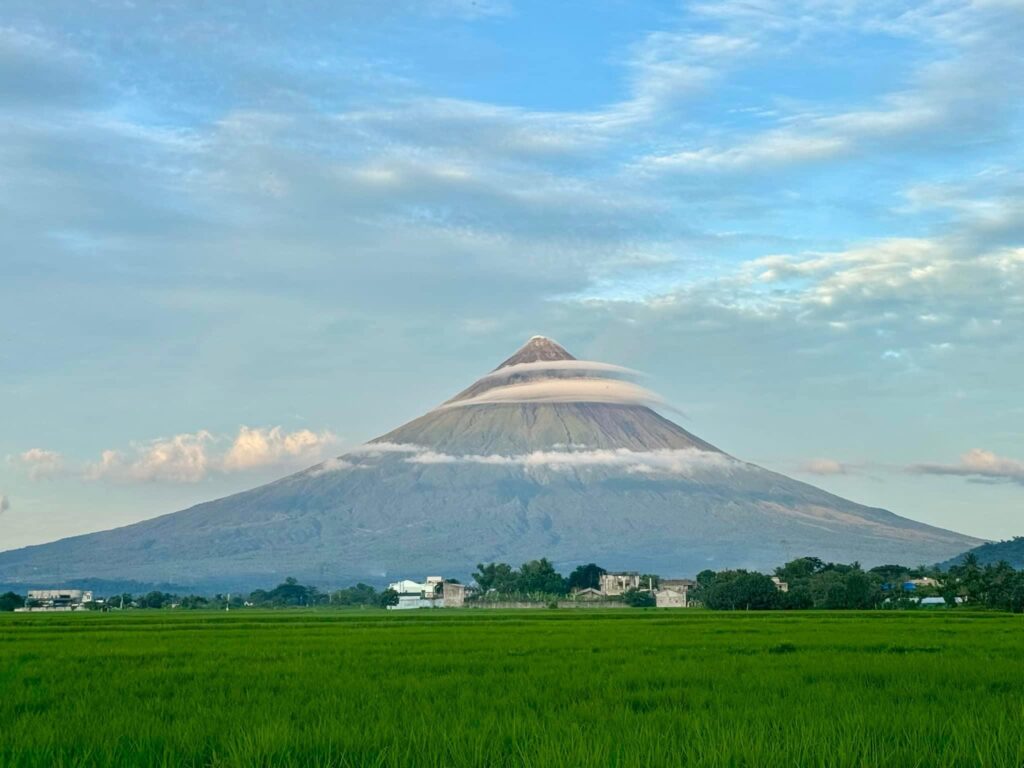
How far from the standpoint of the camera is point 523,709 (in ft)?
37.2

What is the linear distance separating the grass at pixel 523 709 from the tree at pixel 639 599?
3542 inches

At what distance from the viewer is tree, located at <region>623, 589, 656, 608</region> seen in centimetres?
11044

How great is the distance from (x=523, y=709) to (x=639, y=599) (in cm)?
10161

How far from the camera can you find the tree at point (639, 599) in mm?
110438

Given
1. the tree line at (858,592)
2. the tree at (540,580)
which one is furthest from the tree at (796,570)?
the tree at (540,580)

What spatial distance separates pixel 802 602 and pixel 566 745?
244 feet

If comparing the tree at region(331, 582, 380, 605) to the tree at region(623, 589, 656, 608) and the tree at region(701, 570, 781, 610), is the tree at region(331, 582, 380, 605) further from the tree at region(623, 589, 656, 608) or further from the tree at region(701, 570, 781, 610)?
the tree at region(701, 570, 781, 610)

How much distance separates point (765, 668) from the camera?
16.8 meters

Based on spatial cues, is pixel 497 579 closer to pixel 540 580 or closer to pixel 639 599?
pixel 540 580

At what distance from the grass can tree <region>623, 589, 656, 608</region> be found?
89975 millimetres

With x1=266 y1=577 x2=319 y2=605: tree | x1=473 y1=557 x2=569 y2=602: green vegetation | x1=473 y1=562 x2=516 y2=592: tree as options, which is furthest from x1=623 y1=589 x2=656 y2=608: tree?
x1=266 y1=577 x2=319 y2=605: tree

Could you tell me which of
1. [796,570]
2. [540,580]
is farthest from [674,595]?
[540,580]

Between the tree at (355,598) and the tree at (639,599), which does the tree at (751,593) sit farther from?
the tree at (355,598)

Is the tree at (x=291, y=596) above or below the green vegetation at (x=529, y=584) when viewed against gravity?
below
